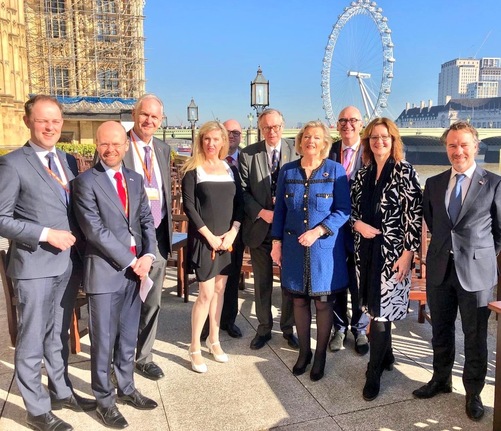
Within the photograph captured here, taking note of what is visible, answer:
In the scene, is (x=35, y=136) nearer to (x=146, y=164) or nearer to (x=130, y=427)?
(x=146, y=164)

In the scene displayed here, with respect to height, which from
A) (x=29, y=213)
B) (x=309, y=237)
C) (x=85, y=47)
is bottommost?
(x=309, y=237)

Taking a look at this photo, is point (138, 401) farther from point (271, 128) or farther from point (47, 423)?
point (271, 128)

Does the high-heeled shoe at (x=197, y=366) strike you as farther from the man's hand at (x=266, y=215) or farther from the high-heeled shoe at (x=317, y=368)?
the man's hand at (x=266, y=215)

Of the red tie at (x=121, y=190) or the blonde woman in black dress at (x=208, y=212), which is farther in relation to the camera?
the blonde woman in black dress at (x=208, y=212)

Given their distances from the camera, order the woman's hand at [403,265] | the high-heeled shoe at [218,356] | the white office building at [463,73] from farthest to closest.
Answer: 1. the white office building at [463,73]
2. the high-heeled shoe at [218,356]
3. the woman's hand at [403,265]

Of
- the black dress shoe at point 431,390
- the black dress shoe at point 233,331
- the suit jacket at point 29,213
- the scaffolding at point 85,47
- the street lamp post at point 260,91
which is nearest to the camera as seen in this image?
the suit jacket at point 29,213

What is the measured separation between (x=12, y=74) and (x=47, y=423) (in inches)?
1243

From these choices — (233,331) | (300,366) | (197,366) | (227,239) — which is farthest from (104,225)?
(233,331)

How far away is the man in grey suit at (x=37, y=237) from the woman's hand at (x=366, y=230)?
1.75 m

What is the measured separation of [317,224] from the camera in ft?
10.2

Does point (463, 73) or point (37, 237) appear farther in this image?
point (463, 73)

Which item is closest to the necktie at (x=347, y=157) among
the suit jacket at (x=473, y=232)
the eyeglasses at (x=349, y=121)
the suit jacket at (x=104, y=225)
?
the eyeglasses at (x=349, y=121)

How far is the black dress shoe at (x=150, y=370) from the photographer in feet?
10.9

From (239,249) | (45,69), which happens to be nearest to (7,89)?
(45,69)
